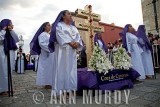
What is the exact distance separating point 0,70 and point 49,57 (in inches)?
56.1

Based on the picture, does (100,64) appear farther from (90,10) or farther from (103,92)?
(90,10)

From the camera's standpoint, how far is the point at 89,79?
8.90 feet

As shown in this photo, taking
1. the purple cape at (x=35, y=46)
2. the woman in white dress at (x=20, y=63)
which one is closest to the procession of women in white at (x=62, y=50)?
the purple cape at (x=35, y=46)

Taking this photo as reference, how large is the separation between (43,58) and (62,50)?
1.47 metres

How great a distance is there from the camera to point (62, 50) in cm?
270

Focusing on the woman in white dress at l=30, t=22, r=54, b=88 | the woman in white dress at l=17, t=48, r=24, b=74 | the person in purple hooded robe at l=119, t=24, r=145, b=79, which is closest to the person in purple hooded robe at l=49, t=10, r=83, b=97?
the woman in white dress at l=30, t=22, r=54, b=88

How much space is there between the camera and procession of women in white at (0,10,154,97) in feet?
8.53

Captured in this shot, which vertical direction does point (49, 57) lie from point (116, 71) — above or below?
above

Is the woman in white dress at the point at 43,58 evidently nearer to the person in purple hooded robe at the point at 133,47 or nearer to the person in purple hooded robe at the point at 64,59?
the person in purple hooded robe at the point at 64,59

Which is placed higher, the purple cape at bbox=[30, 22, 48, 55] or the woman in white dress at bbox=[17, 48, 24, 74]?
the purple cape at bbox=[30, 22, 48, 55]

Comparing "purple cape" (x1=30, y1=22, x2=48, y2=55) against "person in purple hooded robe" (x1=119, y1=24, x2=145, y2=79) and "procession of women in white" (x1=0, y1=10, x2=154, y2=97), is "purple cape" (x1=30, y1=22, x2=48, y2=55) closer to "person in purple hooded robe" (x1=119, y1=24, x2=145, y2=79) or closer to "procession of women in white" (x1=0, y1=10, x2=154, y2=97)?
"procession of women in white" (x1=0, y1=10, x2=154, y2=97)

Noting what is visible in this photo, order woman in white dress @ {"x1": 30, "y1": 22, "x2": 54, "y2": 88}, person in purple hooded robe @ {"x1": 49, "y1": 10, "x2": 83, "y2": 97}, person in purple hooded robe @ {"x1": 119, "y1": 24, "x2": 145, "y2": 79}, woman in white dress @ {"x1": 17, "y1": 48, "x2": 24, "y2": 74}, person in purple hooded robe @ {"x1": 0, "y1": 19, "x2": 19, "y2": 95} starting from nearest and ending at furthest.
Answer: person in purple hooded robe @ {"x1": 49, "y1": 10, "x2": 83, "y2": 97}, person in purple hooded robe @ {"x1": 0, "y1": 19, "x2": 19, "y2": 95}, woman in white dress @ {"x1": 30, "y1": 22, "x2": 54, "y2": 88}, person in purple hooded robe @ {"x1": 119, "y1": 24, "x2": 145, "y2": 79}, woman in white dress @ {"x1": 17, "y1": 48, "x2": 24, "y2": 74}

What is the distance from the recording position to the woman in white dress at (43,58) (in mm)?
3749

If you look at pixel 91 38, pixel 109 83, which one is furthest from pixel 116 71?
pixel 91 38
